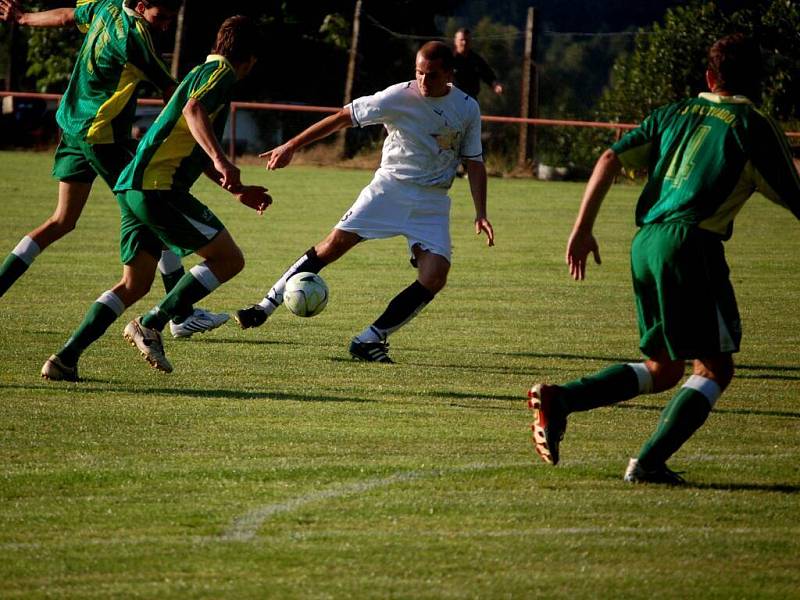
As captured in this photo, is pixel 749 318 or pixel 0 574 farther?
pixel 749 318

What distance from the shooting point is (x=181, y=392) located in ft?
23.1

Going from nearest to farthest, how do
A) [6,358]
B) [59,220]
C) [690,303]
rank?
[690,303] → [6,358] → [59,220]

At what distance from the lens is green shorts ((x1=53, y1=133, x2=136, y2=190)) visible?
26.8ft

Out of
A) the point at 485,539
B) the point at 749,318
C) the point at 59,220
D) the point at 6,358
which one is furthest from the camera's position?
the point at 749,318

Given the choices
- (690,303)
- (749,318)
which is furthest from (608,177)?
(749,318)

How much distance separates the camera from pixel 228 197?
794 inches

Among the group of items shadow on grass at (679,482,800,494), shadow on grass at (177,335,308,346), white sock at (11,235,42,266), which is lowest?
shadow on grass at (177,335,308,346)

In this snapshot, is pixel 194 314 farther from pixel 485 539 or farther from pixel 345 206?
pixel 345 206

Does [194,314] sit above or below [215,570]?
below

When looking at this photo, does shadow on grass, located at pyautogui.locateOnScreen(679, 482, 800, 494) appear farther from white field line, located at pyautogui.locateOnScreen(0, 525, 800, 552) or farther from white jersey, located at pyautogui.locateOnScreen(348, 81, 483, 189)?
white jersey, located at pyautogui.locateOnScreen(348, 81, 483, 189)

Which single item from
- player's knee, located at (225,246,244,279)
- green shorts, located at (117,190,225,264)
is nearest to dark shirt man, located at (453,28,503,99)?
player's knee, located at (225,246,244,279)

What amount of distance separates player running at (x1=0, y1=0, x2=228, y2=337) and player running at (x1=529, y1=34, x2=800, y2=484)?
127 inches

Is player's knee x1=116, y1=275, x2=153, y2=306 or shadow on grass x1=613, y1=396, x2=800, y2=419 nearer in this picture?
shadow on grass x1=613, y1=396, x2=800, y2=419

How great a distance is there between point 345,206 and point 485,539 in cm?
1493
